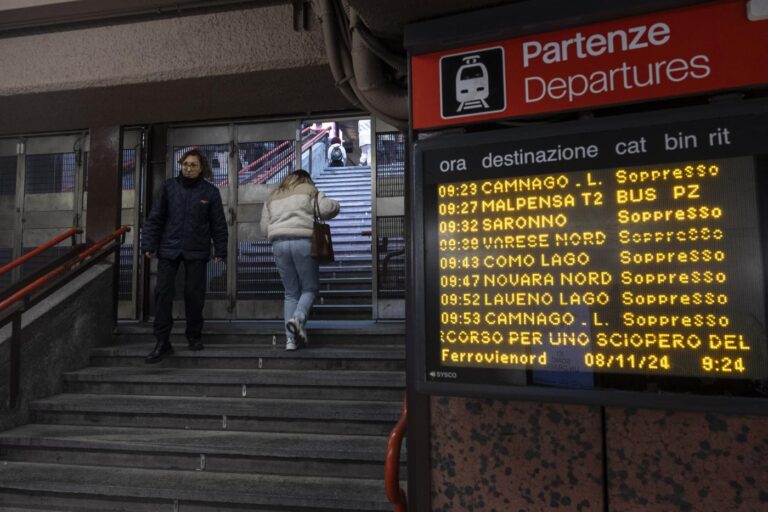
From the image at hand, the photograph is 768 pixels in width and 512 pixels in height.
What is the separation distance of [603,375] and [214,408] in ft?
10.9

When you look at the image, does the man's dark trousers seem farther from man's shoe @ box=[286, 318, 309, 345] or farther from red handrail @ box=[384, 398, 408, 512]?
red handrail @ box=[384, 398, 408, 512]

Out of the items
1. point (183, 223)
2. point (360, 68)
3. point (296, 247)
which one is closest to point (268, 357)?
point (296, 247)

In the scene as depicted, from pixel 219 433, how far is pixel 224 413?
163mm

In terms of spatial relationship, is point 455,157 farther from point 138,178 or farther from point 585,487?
point 138,178

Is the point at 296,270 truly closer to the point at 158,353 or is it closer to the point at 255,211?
the point at 158,353

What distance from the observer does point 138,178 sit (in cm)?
710

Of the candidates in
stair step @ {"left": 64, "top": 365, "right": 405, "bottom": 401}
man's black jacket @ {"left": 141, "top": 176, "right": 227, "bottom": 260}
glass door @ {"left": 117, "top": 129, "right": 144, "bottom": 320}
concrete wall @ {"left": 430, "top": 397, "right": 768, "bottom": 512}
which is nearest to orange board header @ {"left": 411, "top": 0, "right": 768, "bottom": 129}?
concrete wall @ {"left": 430, "top": 397, "right": 768, "bottom": 512}

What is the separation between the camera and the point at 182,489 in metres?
3.57

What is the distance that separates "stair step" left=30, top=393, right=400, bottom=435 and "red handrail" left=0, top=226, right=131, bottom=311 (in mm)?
892

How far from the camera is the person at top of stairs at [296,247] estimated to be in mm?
4883

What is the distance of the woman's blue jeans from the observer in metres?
4.93

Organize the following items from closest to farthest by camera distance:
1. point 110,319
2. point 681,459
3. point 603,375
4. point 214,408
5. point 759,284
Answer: point 759,284, point 603,375, point 681,459, point 214,408, point 110,319

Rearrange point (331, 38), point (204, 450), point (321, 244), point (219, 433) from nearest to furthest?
point (331, 38), point (204, 450), point (219, 433), point (321, 244)

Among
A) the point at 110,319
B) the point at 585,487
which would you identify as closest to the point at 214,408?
the point at 110,319
